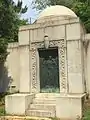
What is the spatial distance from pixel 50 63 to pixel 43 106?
2.51 meters

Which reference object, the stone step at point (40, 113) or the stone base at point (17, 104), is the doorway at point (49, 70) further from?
the stone step at point (40, 113)

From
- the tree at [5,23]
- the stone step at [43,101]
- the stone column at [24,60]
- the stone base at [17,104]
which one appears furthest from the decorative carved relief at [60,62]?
the tree at [5,23]

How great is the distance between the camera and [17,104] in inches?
504

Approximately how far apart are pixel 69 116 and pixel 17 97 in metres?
2.72

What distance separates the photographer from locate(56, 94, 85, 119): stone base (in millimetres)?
11352

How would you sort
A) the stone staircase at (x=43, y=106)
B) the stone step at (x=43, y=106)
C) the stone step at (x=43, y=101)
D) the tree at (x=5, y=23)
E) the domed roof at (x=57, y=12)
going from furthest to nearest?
1. the tree at (x=5, y=23)
2. the domed roof at (x=57, y=12)
3. the stone step at (x=43, y=101)
4. the stone step at (x=43, y=106)
5. the stone staircase at (x=43, y=106)

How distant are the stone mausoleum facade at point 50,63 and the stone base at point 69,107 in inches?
15.7

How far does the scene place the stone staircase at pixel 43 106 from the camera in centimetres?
1208

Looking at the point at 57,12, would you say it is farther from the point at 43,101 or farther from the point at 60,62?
the point at 43,101

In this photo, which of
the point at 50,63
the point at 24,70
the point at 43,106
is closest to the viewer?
the point at 43,106

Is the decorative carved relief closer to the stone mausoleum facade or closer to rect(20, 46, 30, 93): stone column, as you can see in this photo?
the stone mausoleum facade

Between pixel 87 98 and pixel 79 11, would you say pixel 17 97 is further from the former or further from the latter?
pixel 79 11

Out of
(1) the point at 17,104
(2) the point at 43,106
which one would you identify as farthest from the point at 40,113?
(1) the point at 17,104

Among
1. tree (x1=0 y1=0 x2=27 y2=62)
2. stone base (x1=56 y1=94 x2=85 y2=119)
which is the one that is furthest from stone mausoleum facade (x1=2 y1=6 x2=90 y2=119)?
tree (x1=0 y1=0 x2=27 y2=62)
